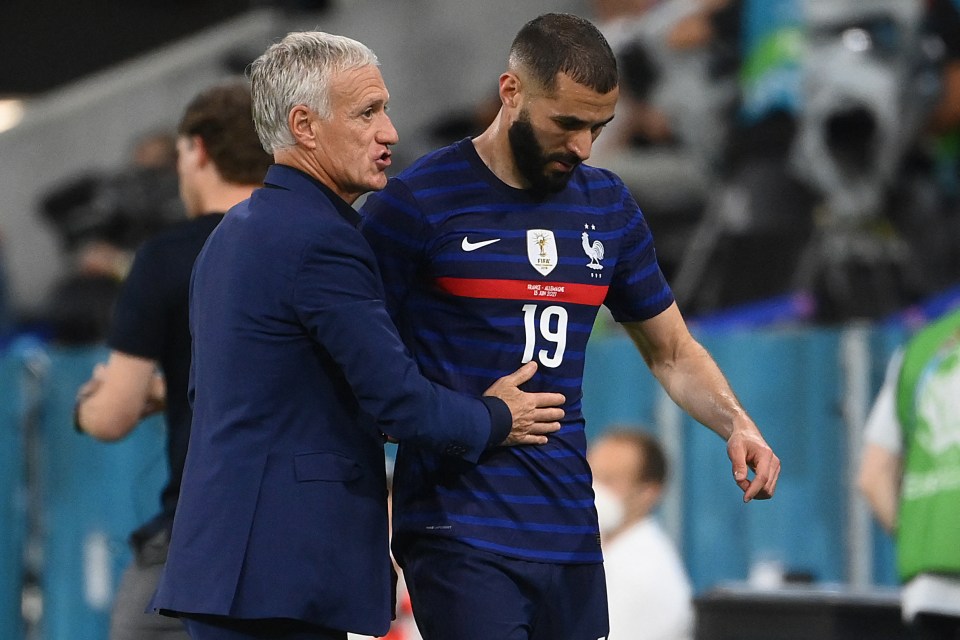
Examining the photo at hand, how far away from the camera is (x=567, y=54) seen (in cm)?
292

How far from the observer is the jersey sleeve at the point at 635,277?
3.17m

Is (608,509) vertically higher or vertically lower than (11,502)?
lower

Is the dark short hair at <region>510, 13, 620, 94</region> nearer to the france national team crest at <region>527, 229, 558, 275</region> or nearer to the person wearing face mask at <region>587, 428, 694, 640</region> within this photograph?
the france national team crest at <region>527, 229, 558, 275</region>

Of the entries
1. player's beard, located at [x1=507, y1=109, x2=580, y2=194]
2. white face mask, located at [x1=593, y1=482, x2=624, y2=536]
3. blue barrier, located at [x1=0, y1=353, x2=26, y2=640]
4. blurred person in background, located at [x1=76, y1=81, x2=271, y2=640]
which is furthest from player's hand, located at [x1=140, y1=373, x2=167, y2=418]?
blue barrier, located at [x1=0, y1=353, x2=26, y2=640]

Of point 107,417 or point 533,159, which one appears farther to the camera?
point 107,417

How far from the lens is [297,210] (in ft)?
9.07

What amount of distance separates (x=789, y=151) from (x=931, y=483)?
3.32 m

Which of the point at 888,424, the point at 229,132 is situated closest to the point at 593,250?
the point at 229,132

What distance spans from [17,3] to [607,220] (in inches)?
367

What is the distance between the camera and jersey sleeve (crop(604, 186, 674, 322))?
317 centimetres

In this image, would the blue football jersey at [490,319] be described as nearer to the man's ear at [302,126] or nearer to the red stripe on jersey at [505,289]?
the red stripe on jersey at [505,289]

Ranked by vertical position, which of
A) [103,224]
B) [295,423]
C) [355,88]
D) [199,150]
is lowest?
[295,423]

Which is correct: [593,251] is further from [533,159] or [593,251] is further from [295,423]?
[295,423]

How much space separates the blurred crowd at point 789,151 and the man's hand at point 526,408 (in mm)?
3514
